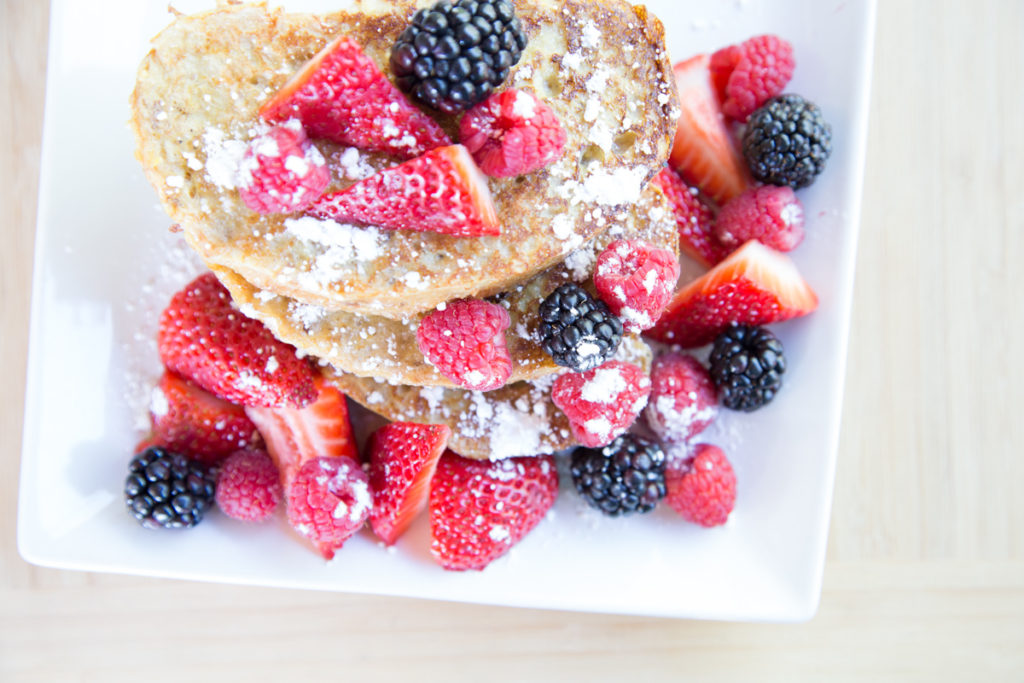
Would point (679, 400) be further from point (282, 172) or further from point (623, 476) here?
point (282, 172)

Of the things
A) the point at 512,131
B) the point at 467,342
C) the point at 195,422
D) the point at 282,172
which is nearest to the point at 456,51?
the point at 512,131

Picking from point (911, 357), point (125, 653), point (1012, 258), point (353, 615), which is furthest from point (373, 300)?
point (1012, 258)

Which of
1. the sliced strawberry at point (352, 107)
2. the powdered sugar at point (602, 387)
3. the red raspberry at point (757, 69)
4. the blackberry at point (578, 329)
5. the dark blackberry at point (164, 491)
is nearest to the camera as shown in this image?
the sliced strawberry at point (352, 107)

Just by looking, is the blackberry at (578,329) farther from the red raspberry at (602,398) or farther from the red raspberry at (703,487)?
the red raspberry at (703,487)

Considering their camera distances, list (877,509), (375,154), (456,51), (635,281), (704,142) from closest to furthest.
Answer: (456,51), (375,154), (635,281), (704,142), (877,509)

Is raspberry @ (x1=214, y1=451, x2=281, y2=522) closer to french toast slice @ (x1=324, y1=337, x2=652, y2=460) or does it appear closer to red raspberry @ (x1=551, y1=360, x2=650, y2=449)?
french toast slice @ (x1=324, y1=337, x2=652, y2=460)

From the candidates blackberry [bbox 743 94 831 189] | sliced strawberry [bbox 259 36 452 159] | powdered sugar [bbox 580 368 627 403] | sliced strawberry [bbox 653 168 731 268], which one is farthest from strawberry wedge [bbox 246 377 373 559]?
blackberry [bbox 743 94 831 189]

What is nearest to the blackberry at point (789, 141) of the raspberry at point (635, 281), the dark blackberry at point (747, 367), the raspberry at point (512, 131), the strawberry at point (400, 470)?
the dark blackberry at point (747, 367)
